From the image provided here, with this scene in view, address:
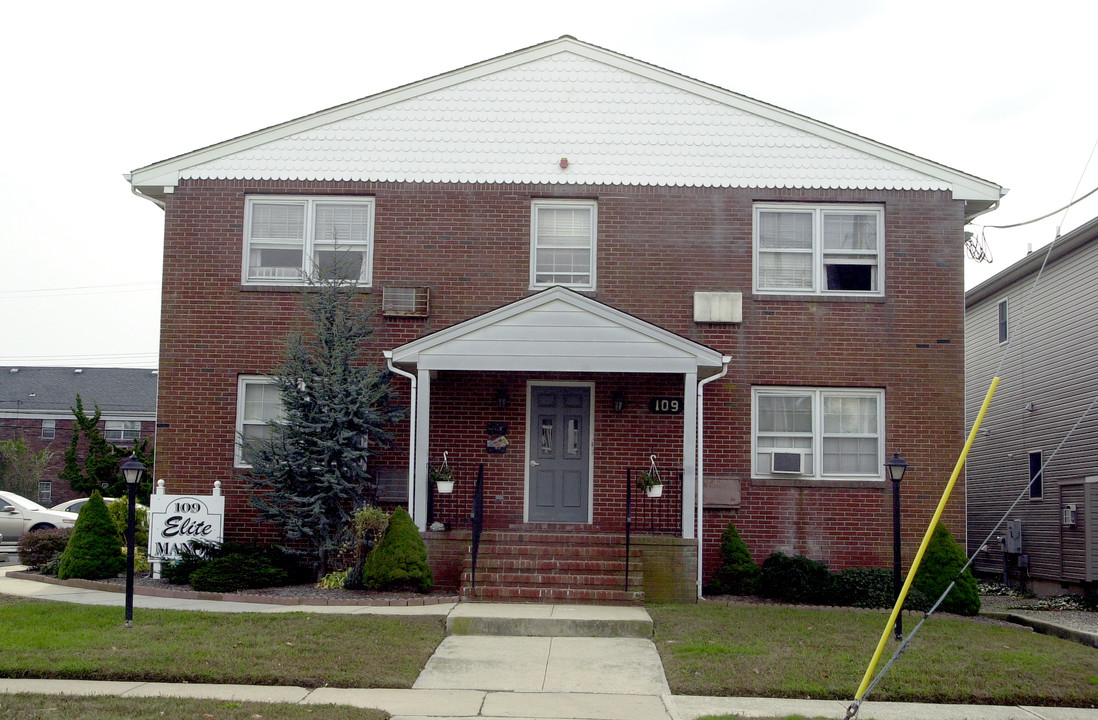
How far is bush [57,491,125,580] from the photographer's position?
14.0 m

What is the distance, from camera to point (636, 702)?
8352 millimetres

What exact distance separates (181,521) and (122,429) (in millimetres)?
33760

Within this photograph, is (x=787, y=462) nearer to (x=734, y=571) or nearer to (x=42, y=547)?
(x=734, y=571)

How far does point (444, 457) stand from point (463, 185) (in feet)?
13.3

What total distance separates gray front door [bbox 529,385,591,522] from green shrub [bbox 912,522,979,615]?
467 centimetres

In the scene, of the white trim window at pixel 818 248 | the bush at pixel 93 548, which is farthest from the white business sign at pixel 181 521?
the white trim window at pixel 818 248

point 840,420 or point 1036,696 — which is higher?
point 840,420

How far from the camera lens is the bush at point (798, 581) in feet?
45.7

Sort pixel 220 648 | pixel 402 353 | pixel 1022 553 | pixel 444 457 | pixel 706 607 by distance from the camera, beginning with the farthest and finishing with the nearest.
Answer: pixel 1022 553, pixel 444 457, pixel 402 353, pixel 706 607, pixel 220 648

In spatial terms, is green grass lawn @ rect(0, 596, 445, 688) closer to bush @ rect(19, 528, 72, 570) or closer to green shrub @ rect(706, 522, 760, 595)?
bush @ rect(19, 528, 72, 570)

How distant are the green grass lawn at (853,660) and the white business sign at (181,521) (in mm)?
6192

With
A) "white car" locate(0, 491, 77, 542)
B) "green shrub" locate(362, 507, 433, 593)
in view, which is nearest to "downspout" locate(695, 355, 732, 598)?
"green shrub" locate(362, 507, 433, 593)

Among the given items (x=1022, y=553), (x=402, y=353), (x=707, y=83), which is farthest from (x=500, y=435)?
(x=1022, y=553)

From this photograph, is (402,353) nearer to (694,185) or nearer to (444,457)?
(444,457)
